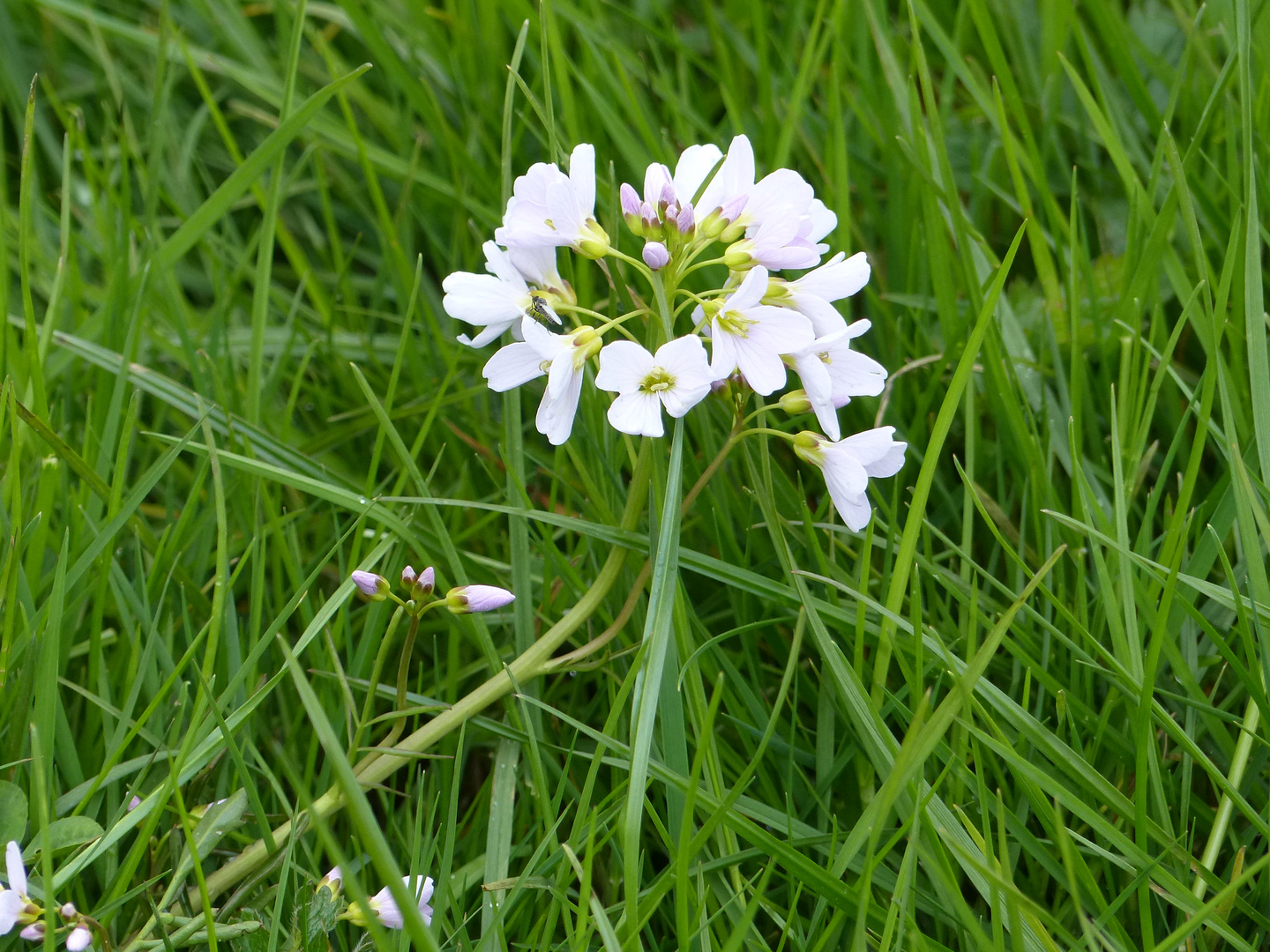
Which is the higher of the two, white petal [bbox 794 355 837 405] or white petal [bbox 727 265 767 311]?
white petal [bbox 727 265 767 311]

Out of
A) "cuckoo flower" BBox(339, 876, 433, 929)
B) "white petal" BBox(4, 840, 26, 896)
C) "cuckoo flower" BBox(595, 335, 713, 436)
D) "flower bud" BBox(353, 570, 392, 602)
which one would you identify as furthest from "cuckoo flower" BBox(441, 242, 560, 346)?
"white petal" BBox(4, 840, 26, 896)

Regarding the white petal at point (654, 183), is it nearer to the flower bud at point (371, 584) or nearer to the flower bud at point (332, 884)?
the flower bud at point (371, 584)

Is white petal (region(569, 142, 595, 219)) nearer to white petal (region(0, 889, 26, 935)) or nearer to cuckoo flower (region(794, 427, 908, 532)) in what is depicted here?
cuckoo flower (region(794, 427, 908, 532))

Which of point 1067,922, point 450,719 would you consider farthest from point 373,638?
point 1067,922

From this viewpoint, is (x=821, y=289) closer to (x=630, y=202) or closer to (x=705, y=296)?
(x=705, y=296)

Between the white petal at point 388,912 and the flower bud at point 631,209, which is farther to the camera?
the flower bud at point 631,209

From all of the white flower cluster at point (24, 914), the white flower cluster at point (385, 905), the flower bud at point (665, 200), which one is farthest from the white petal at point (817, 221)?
the white flower cluster at point (24, 914)

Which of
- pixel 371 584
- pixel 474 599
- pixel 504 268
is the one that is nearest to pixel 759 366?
A: pixel 504 268
